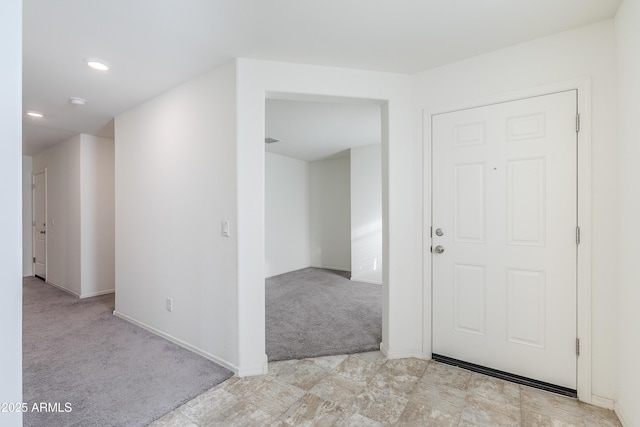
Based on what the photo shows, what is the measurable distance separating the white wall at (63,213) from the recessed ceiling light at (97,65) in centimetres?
247

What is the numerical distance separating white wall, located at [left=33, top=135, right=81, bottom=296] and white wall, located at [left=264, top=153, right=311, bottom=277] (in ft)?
9.22

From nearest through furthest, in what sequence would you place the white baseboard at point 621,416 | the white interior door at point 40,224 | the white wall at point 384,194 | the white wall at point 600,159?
1. the white baseboard at point 621,416
2. the white wall at point 600,159
3. the white wall at point 384,194
4. the white interior door at point 40,224

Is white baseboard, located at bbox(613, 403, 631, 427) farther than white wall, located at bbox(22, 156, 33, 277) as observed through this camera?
No

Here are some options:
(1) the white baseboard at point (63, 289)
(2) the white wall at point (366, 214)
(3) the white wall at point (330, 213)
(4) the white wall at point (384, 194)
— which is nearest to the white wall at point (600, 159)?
(4) the white wall at point (384, 194)

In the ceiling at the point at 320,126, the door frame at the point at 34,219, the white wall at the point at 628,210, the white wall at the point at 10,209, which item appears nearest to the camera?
the white wall at the point at 10,209

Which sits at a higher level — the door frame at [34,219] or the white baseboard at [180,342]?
the door frame at [34,219]

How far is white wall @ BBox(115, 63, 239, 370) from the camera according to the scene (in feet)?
7.30

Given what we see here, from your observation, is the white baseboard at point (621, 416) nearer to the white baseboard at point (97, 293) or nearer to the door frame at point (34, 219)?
the white baseboard at point (97, 293)


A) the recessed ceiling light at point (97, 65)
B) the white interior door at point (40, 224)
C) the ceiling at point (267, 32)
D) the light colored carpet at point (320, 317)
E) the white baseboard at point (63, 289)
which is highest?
the ceiling at point (267, 32)

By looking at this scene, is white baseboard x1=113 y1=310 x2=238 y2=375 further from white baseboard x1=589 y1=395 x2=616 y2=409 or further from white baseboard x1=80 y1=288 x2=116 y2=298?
white baseboard x1=589 y1=395 x2=616 y2=409

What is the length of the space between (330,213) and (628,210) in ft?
15.5

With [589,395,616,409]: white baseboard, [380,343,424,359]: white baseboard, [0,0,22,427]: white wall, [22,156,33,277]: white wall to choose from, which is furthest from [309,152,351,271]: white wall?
[22,156,33,277]: white wall

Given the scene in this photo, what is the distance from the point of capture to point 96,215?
4.18 m

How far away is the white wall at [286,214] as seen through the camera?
537 centimetres
